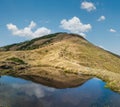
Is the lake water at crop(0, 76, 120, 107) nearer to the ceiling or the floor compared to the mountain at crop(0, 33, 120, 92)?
nearer to the floor

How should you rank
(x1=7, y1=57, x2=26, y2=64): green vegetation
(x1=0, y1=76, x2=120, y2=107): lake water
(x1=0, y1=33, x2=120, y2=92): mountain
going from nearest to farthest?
(x1=0, y1=76, x2=120, y2=107): lake water
(x1=0, y1=33, x2=120, y2=92): mountain
(x1=7, y1=57, x2=26, y2=64): green vegetation

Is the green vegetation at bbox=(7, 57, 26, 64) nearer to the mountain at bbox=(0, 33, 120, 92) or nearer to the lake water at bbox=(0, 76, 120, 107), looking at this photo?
the mountain at bbox=(0, 33, 120, 92)

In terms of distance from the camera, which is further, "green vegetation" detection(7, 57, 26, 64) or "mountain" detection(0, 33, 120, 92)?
"green vegetation" detection(7, 57, 26, 64)

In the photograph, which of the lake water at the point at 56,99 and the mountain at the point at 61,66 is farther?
the mountain at the point at 61,66

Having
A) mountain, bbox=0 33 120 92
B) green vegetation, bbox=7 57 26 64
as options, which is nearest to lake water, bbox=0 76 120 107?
mountain, bbox=0 33 120 92

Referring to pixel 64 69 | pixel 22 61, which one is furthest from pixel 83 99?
pixel 22 61

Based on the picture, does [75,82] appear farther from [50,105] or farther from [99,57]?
[99,57]

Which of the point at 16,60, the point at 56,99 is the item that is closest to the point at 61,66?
the point at 16,60

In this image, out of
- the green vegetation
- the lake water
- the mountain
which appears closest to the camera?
the lake water

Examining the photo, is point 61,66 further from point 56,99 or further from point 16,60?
point 56,99

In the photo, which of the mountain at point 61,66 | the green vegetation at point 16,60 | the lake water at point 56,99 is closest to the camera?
the lake water at point 56,99

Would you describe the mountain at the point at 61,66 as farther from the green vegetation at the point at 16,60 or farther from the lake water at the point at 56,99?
the lake water at the point at 56,99

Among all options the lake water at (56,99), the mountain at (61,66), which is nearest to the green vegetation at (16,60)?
the mountain at (61,66)

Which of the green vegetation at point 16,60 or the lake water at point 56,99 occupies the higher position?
the green vegetation at point 16,60
